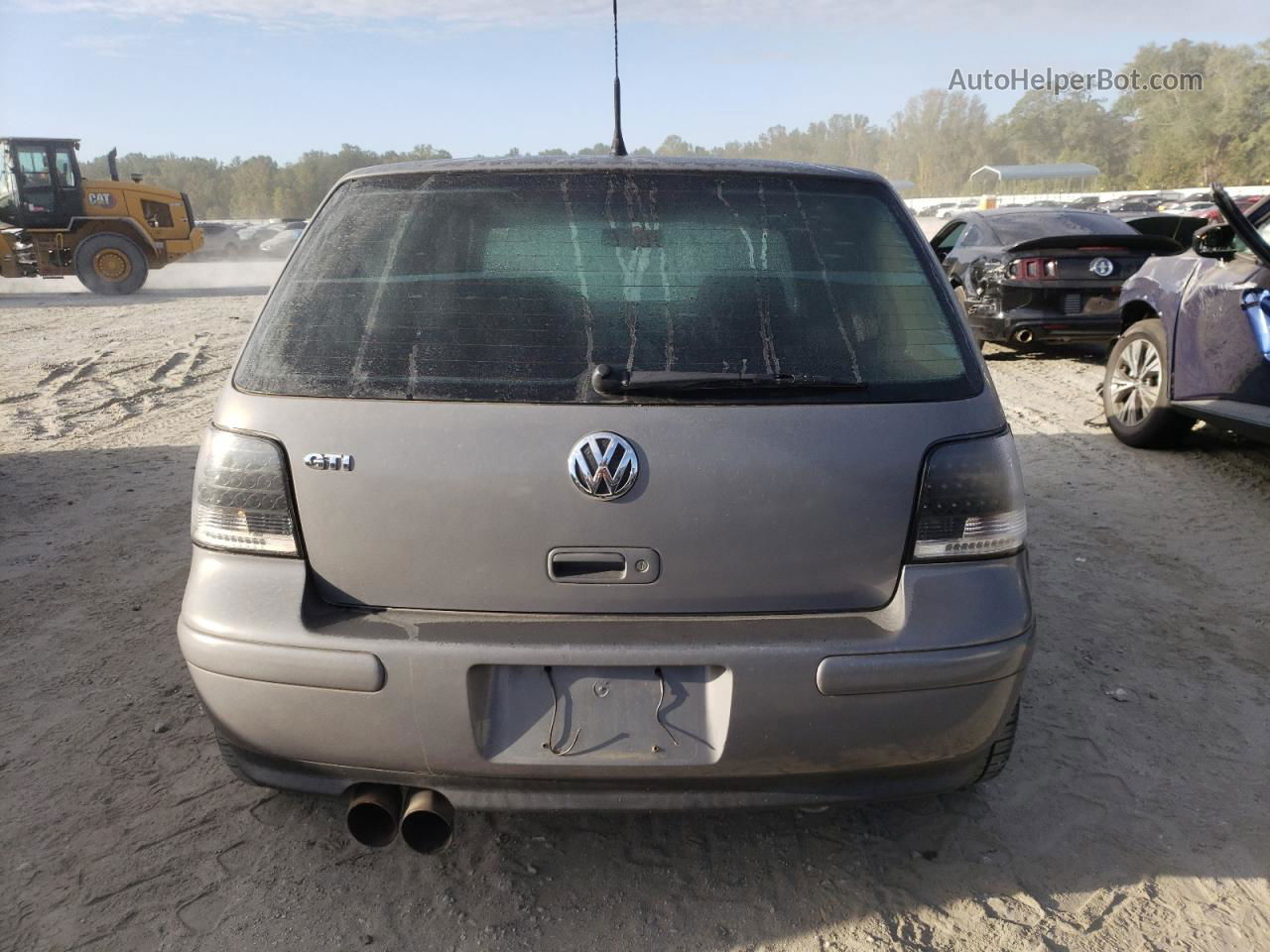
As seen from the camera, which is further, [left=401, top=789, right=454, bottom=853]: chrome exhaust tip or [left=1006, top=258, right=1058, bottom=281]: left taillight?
[left=1006, top=258, right=1058, bottom=281]: left taillight

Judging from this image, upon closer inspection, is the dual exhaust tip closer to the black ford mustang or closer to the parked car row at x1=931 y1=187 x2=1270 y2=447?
the parked car row at x1=931 y1=187 x2=1270 y2=447

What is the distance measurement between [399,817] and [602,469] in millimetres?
907

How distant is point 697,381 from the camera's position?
6.67 ft

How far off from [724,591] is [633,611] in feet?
0.64

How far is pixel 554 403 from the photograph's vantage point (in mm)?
2004

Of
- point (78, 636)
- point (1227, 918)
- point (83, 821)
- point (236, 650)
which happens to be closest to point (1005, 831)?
point (1227, 918)

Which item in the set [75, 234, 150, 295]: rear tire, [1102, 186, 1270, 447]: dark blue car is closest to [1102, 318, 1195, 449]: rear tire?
[1102, 186, 1270, 447]: dark blue car

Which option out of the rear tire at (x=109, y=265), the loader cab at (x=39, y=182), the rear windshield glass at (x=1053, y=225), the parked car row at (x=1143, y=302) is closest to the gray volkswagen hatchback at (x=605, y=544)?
the parked car row at (x=1143, y=302)

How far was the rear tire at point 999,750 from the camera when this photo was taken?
2.20 metres

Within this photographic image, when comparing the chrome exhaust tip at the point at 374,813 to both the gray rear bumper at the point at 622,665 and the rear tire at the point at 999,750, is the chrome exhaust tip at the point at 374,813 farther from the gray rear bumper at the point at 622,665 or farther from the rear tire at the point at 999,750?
Result: the rear tire at the point at 999,750

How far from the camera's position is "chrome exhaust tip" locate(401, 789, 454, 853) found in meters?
2.08

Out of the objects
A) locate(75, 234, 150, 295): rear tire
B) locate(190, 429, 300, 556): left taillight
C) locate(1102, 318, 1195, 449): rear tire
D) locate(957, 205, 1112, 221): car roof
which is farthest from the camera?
locate(75, 234, 150, 295): rear tire

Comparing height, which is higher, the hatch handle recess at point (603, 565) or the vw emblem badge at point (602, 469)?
the vw emblem badge at point (602, 469)

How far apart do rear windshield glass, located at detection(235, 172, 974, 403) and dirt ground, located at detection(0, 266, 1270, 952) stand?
44.3 inches
